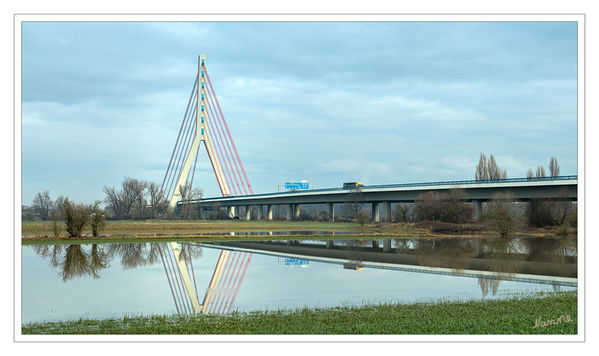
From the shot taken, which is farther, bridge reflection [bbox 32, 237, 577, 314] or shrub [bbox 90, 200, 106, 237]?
shrub [bbox 90, 200, 106, 237]

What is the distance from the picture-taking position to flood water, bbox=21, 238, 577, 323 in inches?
488

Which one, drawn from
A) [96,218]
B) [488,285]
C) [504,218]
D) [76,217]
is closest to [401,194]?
[504,218]

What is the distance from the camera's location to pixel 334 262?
913 inches

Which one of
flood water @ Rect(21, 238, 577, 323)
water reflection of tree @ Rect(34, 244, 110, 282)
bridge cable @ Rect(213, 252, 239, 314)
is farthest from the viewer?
water reflection of tree @ Rect(34, 244, 110, 282)

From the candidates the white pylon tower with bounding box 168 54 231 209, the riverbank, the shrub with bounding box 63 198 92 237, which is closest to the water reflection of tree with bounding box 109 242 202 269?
the shrub with bounding box 63 198 92 237

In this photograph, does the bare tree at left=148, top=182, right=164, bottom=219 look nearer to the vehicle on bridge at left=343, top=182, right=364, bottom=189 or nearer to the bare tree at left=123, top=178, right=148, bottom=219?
the bare tree at left=123, top=178, right=148, bottom=219

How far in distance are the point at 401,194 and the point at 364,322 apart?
61.3 meters

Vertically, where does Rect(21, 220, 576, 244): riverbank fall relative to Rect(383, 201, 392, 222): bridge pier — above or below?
below

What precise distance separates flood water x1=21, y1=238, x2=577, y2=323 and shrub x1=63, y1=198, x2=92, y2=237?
22.1 ft

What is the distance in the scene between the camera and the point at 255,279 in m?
16.9

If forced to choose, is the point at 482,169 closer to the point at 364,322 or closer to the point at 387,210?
the point at 387,210
